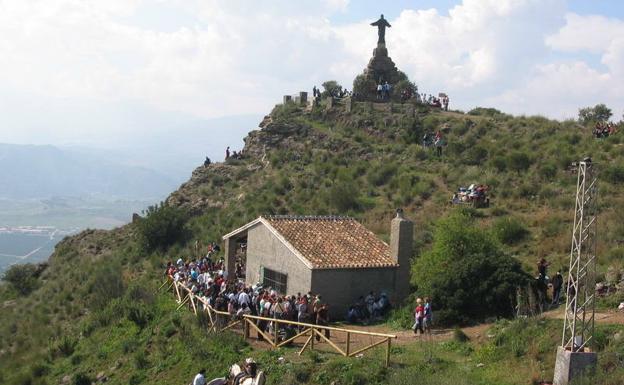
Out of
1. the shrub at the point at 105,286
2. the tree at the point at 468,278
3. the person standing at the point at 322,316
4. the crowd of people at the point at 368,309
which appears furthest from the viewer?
the shrub at the point at 105,286

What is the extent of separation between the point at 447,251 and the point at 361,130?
28199 millimetres

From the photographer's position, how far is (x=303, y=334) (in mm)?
19000

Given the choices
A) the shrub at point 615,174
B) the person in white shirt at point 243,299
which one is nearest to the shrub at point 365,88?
the shrub at point 615,174

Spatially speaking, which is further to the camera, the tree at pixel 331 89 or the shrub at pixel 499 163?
the tree at pixel 331 89

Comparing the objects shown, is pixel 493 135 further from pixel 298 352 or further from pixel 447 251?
pixel 298 352

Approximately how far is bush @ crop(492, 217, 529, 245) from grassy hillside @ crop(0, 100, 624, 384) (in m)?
0.05

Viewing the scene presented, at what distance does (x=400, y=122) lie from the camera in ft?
159

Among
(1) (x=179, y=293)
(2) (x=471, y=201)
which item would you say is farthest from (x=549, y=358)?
(2) (x=471, y=201)

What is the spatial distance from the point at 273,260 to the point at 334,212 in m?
13.0

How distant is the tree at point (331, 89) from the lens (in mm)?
57469

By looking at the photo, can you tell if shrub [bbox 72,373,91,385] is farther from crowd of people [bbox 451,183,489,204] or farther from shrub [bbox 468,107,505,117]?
shrub [bbox 468,107,505,117]

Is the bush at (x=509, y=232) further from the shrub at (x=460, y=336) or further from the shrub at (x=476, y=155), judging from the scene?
the shrub at (x=476, y=155)

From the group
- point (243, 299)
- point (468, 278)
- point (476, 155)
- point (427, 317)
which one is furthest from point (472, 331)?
point (476, 155)

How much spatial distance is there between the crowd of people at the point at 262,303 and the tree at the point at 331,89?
33.8 metres
